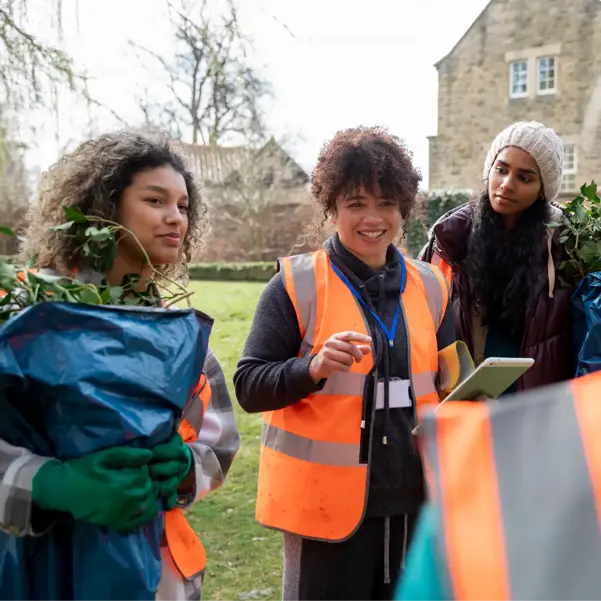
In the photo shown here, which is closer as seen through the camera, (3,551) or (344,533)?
(3,551)

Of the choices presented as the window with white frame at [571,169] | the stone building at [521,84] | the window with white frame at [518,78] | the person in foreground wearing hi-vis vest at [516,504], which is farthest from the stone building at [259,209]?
the person in foreground wearing hi-vis vest at [516,504]

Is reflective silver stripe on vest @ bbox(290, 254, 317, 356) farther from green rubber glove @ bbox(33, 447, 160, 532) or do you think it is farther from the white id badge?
green rubber glove @ bbox(33, 447, 160, 532)

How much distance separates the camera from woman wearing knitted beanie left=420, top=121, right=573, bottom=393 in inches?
104

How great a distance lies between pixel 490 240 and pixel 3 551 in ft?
7.16

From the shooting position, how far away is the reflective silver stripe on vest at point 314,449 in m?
2.08

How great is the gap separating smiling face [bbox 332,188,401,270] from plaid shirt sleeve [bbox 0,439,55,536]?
1268 millimetres

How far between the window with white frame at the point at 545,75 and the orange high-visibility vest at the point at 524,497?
25.5 meters

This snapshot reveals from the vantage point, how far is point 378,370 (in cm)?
212

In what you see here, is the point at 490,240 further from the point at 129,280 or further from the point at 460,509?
the point at 460,509

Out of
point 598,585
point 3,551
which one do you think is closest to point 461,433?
point 598,585

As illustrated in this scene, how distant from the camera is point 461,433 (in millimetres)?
729

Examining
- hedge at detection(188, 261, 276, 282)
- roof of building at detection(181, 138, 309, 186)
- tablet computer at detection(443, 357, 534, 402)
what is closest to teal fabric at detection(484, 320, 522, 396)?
tablet computer at detection(443, 357, 534, 402)

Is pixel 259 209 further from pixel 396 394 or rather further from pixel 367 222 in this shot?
pixel 396 394

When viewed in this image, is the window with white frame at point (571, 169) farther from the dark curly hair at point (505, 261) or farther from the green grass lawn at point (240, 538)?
the dark curly hair at point (505, 261)
